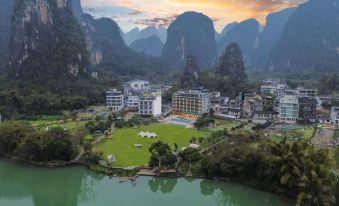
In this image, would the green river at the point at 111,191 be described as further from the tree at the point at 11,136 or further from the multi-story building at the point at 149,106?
the multi-story building at the point at 149,106

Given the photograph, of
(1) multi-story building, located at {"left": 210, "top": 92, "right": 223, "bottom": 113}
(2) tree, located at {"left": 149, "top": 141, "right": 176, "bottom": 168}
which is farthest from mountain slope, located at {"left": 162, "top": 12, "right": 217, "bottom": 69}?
(2) tree, located at {"left": 149, "top": 141, "right": 176, "bottom": 168}

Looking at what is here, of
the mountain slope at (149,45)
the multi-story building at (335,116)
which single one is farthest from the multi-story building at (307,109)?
the mountain slope at (149,45)

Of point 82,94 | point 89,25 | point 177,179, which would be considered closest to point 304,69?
point 89,25

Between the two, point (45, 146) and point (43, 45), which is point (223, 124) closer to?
point (45, 146)

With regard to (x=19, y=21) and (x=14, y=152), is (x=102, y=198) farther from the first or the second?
(x=19, y=21)

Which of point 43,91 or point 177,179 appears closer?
point 177,179

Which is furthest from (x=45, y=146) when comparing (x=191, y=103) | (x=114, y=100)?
(x=114, y=100)
